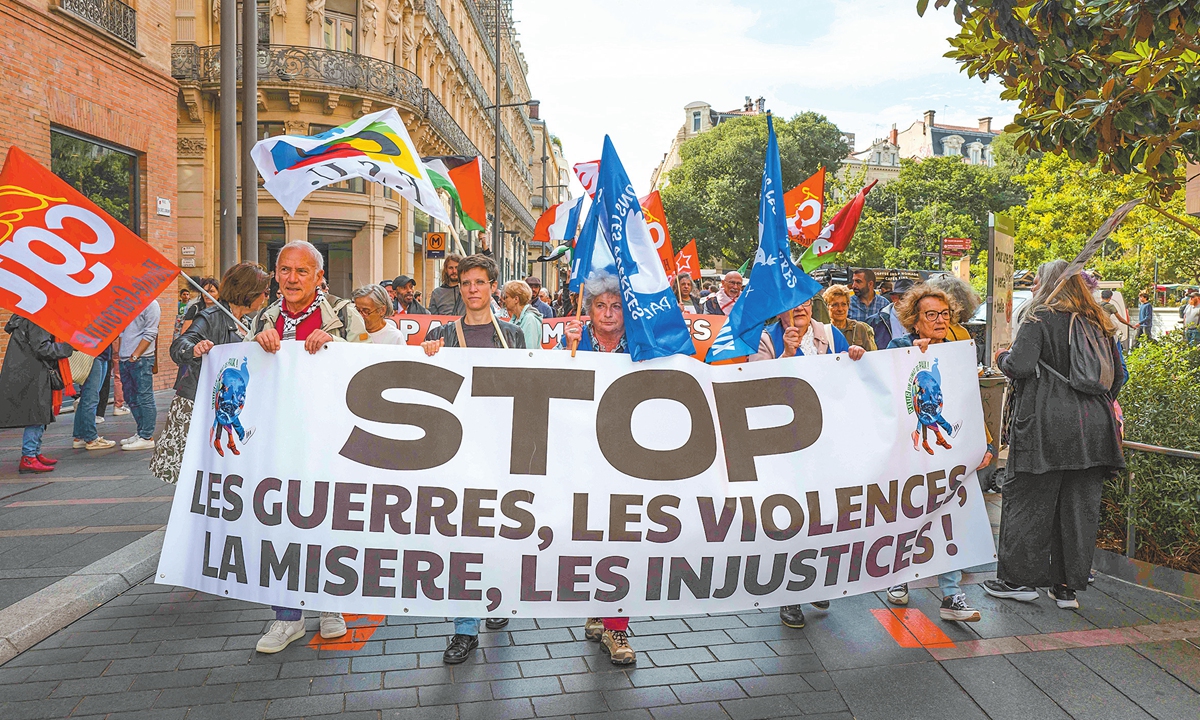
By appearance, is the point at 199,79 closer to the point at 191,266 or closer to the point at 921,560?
the point at 191,266

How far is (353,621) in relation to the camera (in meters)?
4.44

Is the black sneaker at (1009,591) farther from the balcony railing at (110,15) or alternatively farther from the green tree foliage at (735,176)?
the green tree foliage at (735,176)

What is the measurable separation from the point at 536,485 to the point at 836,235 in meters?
6.20

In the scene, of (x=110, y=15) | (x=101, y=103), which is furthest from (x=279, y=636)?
(x=110, y=15)

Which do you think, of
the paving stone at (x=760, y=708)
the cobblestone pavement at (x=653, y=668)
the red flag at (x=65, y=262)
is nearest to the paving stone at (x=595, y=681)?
the cobblestone pavement at (x=653, y=668)

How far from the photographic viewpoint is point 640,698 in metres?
3.56

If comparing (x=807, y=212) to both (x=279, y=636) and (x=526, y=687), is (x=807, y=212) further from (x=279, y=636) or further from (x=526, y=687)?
(x=279, y=636)

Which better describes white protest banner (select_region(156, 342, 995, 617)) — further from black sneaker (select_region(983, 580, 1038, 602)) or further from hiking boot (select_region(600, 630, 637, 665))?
black sneaker (select_region(983, 580, 1038, 602))

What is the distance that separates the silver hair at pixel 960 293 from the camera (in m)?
5.01

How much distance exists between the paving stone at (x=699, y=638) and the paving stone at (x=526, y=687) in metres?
0.74

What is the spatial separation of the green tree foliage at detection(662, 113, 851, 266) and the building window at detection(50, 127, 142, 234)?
130 ft

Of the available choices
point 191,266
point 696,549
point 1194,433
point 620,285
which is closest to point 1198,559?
point 1194,433

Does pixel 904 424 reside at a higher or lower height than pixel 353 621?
higher

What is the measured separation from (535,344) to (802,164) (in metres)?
48.8
